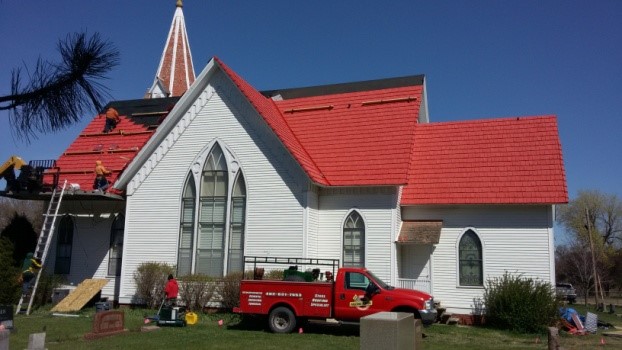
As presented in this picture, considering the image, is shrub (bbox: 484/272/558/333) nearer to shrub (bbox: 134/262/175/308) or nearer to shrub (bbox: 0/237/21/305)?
shrub (bbox: 134/262/175/308)

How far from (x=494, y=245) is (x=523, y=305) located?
297 cm

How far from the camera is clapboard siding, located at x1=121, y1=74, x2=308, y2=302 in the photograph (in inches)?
804

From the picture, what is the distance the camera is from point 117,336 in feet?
50.1

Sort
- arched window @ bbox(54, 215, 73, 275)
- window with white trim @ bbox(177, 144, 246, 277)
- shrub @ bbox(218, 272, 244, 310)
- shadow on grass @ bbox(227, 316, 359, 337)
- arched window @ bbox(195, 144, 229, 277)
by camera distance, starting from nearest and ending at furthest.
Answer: shadow on grass @ bbox(227, 316, 359, 337)
shrub @ bbox(218, 272, 244, 310)
window with white trim @ bbox(177, 144, 246, 277)
arched window @ bbox(195, 144, 229, 277)
arched window @ bbox(54, 215, 73, 275)

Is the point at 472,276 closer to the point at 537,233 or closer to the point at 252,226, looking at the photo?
the point at 537,233

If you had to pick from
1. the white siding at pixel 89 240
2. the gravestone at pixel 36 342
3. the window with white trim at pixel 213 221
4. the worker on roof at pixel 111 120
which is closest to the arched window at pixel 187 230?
the window with white trim at pixel 213 221

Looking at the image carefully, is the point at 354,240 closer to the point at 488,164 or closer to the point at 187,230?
the point at 488,164

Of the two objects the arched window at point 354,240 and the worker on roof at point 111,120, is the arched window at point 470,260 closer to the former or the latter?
the arched window at point 354,240

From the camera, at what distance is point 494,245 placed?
20.2 m

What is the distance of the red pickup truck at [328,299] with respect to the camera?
15.6 metres

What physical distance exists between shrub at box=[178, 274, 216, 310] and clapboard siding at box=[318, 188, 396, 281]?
4.27 m

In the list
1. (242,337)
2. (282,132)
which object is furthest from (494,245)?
(242,337)

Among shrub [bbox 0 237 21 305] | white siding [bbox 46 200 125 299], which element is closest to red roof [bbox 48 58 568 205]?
white siding [bbox 46 200 125 299]

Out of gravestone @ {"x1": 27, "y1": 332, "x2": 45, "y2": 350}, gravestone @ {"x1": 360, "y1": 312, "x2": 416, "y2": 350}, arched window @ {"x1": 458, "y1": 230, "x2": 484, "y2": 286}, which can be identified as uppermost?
arched window @ {"x1": 458, "y1": 230, "x2": 484, "y2": 286}
